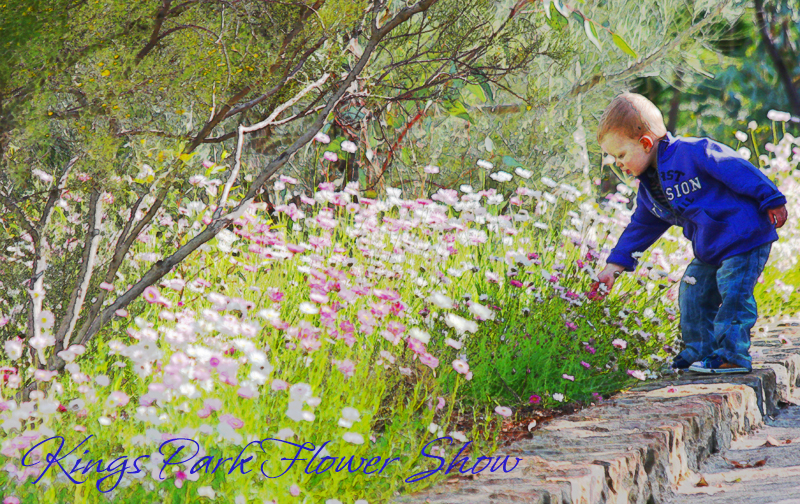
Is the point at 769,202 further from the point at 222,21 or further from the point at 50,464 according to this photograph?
the point at 50,464

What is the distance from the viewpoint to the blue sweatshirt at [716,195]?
328cm

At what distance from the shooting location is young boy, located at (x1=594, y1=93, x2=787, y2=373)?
3.33 m

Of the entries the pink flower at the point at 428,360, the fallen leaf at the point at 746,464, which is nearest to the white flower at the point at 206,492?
the pink flower at the point at 428,360

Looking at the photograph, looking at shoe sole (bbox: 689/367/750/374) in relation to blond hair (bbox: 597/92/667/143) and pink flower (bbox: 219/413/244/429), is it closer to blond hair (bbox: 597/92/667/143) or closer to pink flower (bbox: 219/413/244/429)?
blond hair (bbox: 597/92/667/143)

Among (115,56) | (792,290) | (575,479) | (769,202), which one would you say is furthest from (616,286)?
(115,56)

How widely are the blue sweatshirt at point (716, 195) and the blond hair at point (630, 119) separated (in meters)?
0.12

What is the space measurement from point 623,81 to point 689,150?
3.45m

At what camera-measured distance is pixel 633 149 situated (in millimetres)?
3510

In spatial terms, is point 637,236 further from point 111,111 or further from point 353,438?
point 111,111

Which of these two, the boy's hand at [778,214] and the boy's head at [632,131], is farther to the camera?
the boy's head at [632,131]

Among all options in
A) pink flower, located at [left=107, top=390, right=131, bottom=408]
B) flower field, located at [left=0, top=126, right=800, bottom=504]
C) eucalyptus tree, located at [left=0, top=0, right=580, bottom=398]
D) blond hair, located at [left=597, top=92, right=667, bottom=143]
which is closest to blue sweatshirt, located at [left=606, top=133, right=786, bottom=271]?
blond hair, located at [left=597, top=92, right=667, bottom=143]

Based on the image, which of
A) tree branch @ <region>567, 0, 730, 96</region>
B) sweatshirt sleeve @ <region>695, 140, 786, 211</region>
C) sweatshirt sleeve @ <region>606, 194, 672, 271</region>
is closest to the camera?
sweatshirt sleeve @ <region>695, 140, 786, 211</region>

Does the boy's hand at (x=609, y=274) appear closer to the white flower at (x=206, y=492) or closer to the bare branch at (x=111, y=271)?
the bare branch at (x=111, y=271)

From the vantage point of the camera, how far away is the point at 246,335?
2348 millimetres
